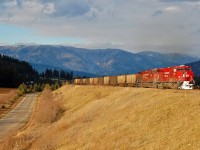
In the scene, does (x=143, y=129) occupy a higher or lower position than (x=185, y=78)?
lower

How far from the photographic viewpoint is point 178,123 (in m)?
22.2

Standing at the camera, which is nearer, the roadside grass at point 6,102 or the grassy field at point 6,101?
the roadside grass at point 6,102

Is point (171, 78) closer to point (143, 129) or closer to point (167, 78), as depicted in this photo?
point (167, 78)

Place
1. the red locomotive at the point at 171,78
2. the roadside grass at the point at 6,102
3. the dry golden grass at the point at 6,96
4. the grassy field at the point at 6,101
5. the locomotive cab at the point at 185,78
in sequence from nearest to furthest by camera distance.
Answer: the locomotive cab at the point at 185,78
the red locomotive at the point at 171,78
the roadside grass at the point at 6,102
the grassy field at the point at 6,101
the dry golden grass at the point at 6,96

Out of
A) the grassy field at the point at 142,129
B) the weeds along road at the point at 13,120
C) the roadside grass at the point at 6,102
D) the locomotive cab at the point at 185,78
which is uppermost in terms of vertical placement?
the locomotive cab at the point at 185,78

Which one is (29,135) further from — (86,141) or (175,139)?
(175,139)

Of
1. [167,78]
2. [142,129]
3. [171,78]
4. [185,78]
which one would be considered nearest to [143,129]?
[142,129]

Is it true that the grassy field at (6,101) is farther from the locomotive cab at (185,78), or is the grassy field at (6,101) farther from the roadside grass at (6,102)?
the locomotive cab at (185,78)

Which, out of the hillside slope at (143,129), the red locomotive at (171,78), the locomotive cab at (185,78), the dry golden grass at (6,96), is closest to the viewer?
the hillside slope at (143,129)

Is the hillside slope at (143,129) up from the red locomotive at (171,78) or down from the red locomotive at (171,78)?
down

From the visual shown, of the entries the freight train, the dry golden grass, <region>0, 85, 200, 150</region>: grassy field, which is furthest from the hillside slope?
the dry golden grass

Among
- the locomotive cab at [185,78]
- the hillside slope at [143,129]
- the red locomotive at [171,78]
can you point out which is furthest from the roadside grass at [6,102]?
the hillside slope at [143,129]

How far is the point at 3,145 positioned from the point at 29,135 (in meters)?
3.50

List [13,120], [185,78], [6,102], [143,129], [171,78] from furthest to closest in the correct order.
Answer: [6,102] < [13,120] < [171,78] < [185,78] < [143,129]
